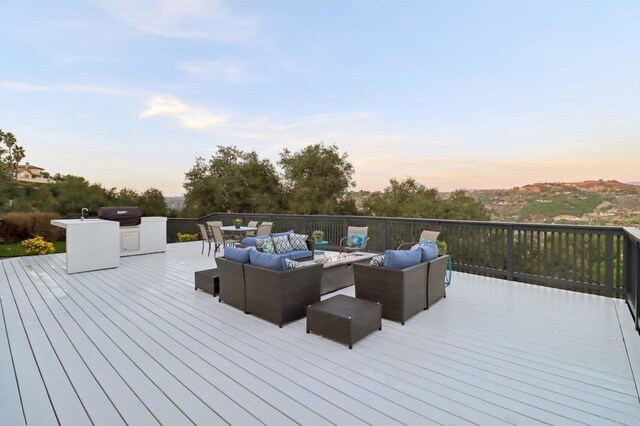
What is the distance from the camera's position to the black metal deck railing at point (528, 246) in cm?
437

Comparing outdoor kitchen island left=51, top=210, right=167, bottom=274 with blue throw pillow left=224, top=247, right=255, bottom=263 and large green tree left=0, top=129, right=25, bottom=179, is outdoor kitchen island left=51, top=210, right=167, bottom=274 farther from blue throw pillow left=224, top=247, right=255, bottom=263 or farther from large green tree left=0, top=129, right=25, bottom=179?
large green tree left=0, top=129, right=25, bottom=179

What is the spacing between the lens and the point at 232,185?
1902cm

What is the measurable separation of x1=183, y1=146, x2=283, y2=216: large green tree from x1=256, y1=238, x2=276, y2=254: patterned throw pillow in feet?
41.2

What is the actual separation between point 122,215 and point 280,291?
6.47 metres

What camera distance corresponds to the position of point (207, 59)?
30.7 feet

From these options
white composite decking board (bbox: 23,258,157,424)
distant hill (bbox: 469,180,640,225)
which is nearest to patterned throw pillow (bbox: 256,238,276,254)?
white composite decking board (bbox: 23,258,157,424)

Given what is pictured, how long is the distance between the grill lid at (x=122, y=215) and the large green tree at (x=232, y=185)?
1014cm

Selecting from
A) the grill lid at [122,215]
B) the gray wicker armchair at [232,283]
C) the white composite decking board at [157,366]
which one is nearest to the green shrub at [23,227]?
the grill lid at [122,215]

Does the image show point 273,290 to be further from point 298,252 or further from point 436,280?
point 298,252

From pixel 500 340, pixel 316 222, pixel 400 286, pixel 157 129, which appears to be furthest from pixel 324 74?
pixel 500 340

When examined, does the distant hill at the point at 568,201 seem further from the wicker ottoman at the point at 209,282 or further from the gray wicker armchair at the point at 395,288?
the wicker ottoman at the point at 209,282

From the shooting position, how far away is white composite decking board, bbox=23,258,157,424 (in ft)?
6.27

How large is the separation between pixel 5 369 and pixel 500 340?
4.33 metres

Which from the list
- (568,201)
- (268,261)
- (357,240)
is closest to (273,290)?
(268,261)
